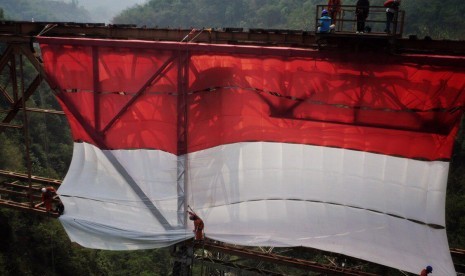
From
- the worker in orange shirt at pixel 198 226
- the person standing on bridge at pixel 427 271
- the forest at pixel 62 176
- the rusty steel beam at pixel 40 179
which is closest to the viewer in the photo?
the person standing on bridge at pixel 427 271

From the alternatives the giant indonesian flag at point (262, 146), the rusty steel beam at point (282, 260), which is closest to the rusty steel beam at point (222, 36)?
the giant indonesian flag at point (262, 146)

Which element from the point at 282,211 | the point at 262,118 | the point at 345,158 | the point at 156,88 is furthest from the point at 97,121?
the point at 345,158

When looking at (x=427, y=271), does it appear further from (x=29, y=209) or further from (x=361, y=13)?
(x=29, y=209)

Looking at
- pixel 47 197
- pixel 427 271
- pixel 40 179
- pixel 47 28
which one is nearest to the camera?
pixel 427 271

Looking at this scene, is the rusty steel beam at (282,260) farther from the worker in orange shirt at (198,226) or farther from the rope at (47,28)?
the rope at (47,28)

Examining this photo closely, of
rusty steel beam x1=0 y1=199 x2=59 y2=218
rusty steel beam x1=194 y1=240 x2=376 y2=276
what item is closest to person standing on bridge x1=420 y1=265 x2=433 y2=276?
rusty steel beam x1=194 y1=240 x2=376 y2=276

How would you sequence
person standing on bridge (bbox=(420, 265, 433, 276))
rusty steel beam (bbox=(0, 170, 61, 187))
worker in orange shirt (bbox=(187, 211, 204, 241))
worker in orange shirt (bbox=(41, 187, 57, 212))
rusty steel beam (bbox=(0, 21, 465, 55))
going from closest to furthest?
person standing on bridge (bbox=(420, 265, 433, 276)) → rusty steel beam (bbox=(0, 21, 465, 55)) → worker in orange shirt (bbox=(187, 211, 204, 241)) → worker in orange shirt (bbox=(41, 187, 57, 212)) → rusty steel beam (bbox=(0, 170, 61, 187))

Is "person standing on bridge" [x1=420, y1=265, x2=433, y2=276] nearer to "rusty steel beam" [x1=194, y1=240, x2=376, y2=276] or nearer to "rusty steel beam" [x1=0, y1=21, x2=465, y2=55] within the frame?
"rusty steel beam" [x1=194, y1=240, x2=376, y2=276]

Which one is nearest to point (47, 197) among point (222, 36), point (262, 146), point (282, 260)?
point (262, 146)

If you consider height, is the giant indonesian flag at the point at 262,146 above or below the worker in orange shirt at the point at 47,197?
above

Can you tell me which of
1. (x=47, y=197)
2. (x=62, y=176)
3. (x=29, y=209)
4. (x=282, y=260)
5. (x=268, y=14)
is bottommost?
(x=62, y=176)
